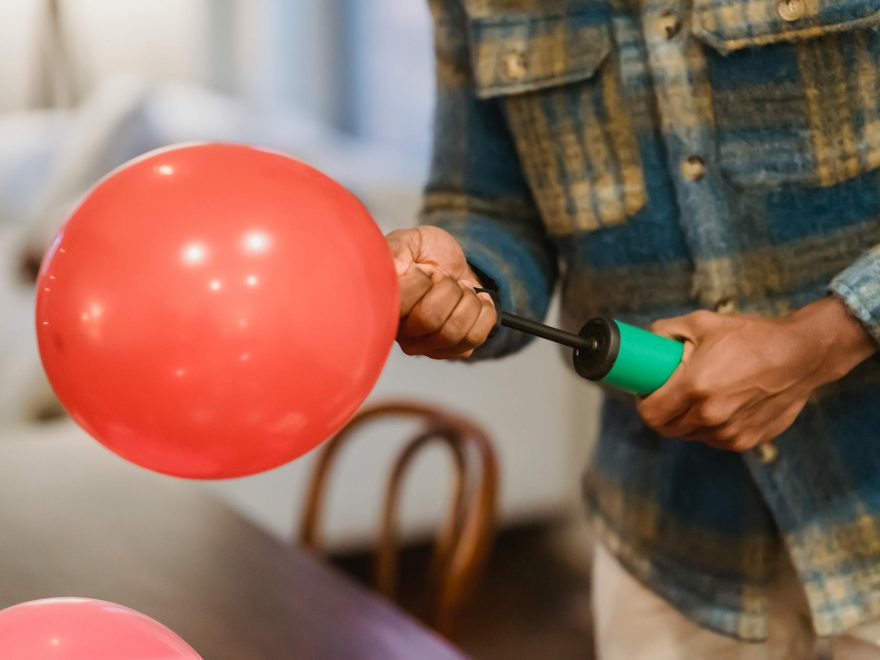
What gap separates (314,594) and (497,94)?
44 cm

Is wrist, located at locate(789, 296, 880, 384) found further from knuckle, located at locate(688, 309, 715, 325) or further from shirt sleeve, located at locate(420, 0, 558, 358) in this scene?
shirt sleeve, located at locate(420, 0, 558, 358)

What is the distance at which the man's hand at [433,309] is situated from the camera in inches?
26.4

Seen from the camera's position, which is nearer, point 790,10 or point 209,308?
point 209,308

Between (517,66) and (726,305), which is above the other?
(517,66)

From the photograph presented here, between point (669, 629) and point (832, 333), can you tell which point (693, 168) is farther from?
point (669, 629)

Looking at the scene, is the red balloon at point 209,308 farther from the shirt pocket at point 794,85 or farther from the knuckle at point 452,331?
the shirt pocket at point 794,85

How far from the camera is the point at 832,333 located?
73 cm

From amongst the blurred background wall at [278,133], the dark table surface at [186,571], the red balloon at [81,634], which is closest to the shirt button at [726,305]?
the dark table surface at [186,571]

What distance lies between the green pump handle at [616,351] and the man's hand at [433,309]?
0.02 meters

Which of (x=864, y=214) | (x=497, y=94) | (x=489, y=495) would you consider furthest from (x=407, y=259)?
(x=489, y=495)

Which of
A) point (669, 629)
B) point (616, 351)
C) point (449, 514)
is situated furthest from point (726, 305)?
point (449, 514)

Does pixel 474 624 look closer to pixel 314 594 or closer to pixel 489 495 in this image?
pixel 489 495

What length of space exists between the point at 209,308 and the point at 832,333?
0.42 m

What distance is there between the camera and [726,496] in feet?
2.96
